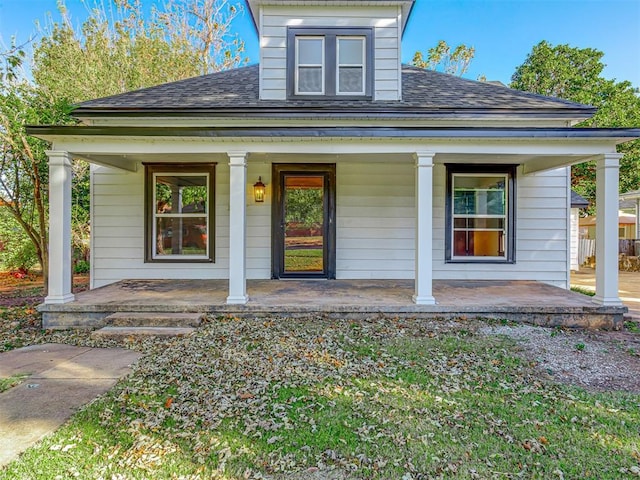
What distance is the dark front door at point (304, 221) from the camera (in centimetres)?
728

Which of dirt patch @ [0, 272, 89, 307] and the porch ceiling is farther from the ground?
the porch ceiling

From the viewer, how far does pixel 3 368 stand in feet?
12.4

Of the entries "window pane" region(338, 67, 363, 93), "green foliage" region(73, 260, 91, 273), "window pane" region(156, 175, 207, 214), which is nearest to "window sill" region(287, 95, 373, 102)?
"window pane" region(338, 67, 363, 93)

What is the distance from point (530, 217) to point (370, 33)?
4765 mm

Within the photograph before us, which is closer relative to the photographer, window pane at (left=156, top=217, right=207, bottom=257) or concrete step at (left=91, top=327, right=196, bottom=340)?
concrete step at (left=91, top=327, right=196, bottom=340)

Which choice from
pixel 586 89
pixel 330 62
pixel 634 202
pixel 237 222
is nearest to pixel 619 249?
→ pixel 634 202

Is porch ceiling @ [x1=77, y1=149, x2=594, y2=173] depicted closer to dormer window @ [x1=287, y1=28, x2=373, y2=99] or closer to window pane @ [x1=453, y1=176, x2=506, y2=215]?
window pane @ [x1=453, y1=176, x2=506, y2=215]

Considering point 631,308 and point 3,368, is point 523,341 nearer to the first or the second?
point 631,308

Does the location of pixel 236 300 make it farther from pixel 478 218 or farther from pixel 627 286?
pixel 627 286


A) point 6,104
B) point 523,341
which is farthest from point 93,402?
point 6,104

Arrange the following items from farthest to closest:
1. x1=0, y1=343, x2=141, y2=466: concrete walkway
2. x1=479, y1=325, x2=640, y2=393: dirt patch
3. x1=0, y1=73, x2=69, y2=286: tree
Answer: x1=0, y1=73, x2=69, y2=286: tree < x1=479, y1=325, x2=640, y2=393: dirt patch < x1=0, y1=343, x2=141, y2=466: concrete walkway

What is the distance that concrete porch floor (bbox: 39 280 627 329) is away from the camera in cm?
521

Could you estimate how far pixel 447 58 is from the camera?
20.6 m

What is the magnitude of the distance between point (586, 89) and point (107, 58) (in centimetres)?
2243
